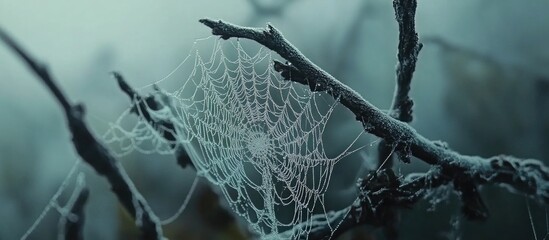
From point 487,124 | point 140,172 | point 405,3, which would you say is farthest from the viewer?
point 487,124

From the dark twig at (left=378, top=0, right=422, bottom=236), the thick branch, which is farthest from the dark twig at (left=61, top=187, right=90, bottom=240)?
the dark twig at (left=378, top=0, right=422, bottom=236)

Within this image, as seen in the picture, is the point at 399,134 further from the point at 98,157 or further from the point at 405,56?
the point at 98,157

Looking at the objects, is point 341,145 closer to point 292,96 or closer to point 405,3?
point 292,96

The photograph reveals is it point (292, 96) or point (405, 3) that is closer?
point (405, 3)

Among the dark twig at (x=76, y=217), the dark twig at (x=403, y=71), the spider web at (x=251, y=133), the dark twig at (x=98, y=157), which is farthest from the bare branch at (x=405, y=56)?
the dark twig at (x=76, y=217)

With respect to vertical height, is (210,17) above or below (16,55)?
below

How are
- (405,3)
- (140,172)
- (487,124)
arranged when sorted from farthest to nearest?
(487,124), (140,172), (405,3)

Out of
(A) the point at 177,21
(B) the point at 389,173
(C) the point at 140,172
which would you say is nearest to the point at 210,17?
(A) the point at 177,21
